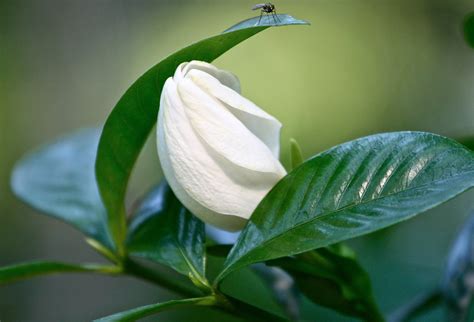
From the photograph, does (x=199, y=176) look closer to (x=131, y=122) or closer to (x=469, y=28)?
(x=131, y=122)

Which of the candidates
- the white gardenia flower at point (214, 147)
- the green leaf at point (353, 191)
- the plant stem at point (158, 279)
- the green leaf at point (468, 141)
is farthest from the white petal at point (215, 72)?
the green leaf at point (468, 141)

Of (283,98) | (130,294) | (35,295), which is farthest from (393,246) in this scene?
(35,295)

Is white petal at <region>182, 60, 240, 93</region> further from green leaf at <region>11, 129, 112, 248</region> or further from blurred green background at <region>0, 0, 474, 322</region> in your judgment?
blurred green background at <region>0, 0, 474, 322</region>

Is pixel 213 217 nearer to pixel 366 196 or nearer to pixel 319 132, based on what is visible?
pixel 366 196

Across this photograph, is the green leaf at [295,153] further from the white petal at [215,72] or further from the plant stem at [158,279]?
the plant stem at [158,279]

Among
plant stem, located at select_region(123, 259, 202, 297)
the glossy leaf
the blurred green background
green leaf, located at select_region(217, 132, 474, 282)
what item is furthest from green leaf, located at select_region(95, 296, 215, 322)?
the blurred green background

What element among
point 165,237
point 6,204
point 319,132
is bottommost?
point 6,204
